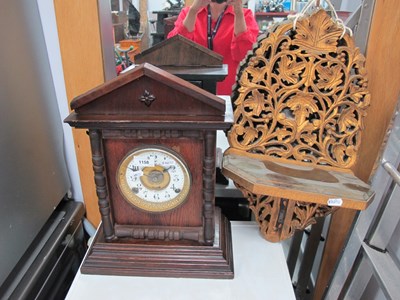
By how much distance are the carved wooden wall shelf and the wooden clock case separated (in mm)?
95

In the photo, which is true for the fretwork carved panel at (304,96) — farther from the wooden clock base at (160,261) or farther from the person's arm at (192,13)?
the person's arm at (192,13)

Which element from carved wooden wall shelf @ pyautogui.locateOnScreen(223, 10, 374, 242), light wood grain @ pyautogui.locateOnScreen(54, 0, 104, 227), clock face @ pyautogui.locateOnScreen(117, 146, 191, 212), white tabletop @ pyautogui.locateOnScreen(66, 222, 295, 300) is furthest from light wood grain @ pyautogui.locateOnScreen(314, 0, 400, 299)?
light wood grain @ pyautogui.locateOnScreen(54, 0, 104, 227)

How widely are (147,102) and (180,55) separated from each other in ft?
0.92

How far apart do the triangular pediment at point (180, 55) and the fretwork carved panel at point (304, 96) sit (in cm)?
15

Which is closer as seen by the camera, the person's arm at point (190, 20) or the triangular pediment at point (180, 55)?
the triangular pediment at point (180, 55)

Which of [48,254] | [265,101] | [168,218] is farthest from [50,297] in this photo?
[265,101]

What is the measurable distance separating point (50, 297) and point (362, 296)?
72cm

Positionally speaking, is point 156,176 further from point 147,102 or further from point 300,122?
point 300,122

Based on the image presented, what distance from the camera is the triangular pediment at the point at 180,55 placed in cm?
72

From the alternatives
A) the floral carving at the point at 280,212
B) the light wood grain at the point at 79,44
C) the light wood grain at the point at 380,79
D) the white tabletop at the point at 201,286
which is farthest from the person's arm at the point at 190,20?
the white tabletop at the point at 201,286

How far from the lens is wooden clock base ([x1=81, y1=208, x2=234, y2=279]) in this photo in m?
0.60

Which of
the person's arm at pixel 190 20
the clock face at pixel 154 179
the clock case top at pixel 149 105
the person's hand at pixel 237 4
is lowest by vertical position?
the clock face at pixel 154 179

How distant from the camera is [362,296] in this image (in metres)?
0.70

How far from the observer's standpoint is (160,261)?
1.97 feet
